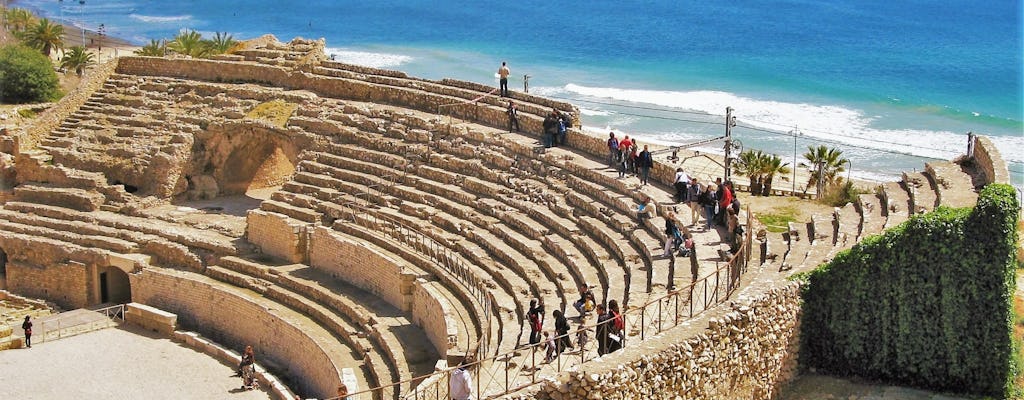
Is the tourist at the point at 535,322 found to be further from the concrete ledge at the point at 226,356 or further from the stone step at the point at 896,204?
the concrete ledge at the point at 226,356

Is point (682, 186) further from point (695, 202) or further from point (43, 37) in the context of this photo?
point (43, 37)

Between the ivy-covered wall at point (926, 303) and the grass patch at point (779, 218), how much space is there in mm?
4604

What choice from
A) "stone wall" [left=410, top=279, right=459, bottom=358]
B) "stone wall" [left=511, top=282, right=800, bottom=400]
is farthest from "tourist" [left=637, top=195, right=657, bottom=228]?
"stone wall" [left=511, top=282, right=800, bottom=400]

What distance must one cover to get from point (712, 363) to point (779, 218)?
8848 millimetres

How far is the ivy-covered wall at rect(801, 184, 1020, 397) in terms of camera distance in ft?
58.9

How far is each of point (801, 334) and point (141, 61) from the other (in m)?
25.7

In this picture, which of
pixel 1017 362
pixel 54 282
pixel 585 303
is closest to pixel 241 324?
pixel 54 282

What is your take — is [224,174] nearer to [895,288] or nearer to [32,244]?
[32,244]

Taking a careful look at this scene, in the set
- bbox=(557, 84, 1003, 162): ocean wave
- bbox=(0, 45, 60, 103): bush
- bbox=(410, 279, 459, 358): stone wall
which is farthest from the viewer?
bbox=(557, 84, 1003, 162): ocean wave

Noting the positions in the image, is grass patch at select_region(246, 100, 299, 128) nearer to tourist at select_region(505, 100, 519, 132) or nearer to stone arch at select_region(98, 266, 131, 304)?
stone arch at select_region(98, 266, 131, 304)

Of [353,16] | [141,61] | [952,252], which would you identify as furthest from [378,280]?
[353,16]

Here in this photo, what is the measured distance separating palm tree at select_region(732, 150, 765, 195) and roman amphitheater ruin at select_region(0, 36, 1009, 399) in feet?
11.4

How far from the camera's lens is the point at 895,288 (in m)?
18.5

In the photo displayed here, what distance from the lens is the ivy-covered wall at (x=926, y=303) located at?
17.9 meters
